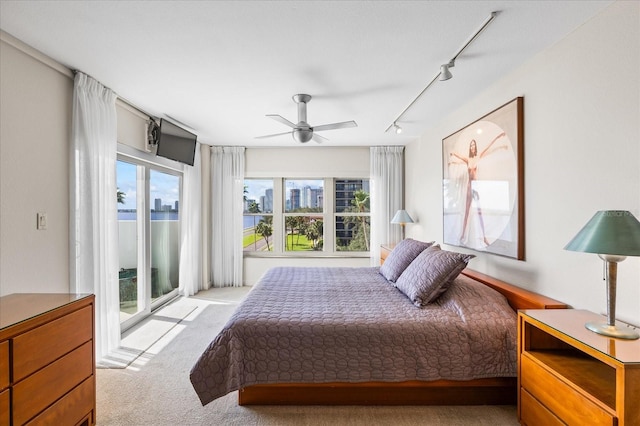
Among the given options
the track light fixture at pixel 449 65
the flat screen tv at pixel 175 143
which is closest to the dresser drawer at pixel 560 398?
the track light fixture at pixel 449 65

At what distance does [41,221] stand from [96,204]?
1.59ft

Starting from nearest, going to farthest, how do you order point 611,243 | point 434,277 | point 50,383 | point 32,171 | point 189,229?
point 611,243
point 50,383
point 32,171
point 434,277
point 189,229

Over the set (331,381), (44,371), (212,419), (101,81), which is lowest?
(212,419)

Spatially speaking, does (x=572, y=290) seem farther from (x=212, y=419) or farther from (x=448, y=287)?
(x=212, y=419)

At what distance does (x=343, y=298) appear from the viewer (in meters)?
2.75

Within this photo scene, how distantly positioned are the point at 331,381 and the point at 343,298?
0.75 meters

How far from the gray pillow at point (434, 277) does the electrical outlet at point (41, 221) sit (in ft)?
9.31

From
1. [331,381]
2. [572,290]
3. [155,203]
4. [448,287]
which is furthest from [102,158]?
[572,290]

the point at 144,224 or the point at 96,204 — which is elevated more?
the point at 96,204

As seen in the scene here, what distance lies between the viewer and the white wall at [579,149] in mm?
1724

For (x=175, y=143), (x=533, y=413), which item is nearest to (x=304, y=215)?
(x=175, y=143)

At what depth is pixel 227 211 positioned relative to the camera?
18.3ft

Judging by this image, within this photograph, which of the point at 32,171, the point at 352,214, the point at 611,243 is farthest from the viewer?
the point at 352,214

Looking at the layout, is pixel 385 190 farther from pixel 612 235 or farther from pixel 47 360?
pixel 47 360
